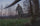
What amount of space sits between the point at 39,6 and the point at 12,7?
0.55 metres

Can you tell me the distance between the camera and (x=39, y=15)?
2.38m

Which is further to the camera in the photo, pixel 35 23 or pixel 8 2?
pixel 8 2

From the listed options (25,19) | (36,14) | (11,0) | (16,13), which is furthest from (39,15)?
(11,0)

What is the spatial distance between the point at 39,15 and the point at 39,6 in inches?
7.0

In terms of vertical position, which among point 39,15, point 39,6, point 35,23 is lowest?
point 35,23

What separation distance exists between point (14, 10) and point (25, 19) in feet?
0.97

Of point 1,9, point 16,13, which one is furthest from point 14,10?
point 1,9

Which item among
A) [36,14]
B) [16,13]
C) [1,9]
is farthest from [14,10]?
[36,14]

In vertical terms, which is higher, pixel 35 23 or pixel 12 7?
pixel 12 7

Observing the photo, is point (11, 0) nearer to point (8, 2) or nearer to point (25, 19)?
point (8, 2)

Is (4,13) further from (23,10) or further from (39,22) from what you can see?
(39,22)

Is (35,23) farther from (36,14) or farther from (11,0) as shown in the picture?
(11,0)

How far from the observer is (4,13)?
249 cm

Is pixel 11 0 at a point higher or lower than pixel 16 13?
higher
